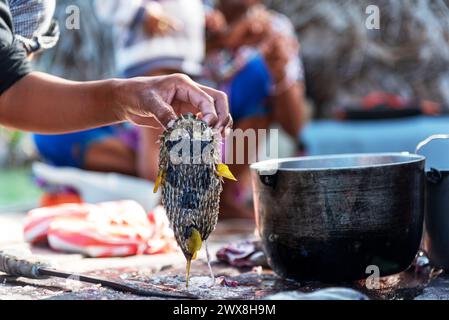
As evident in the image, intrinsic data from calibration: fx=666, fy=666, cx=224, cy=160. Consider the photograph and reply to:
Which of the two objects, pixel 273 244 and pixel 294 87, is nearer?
pixel 273 244

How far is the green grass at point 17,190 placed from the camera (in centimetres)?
→ 682

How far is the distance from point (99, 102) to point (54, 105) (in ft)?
0.70

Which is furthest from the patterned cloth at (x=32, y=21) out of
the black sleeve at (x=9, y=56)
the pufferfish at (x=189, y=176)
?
the pufferfish at (x=189, y=176)

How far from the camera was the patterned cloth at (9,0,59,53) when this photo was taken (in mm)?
2439

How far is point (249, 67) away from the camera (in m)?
5.13

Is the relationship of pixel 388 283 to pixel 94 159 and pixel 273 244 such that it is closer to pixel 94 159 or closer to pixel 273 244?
pixel 273 244

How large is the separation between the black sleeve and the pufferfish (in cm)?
71

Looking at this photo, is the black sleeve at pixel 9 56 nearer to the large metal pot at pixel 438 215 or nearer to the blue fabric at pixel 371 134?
the large metal pot at pixel 438 215

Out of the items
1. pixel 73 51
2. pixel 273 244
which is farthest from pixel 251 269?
pixel 73 51

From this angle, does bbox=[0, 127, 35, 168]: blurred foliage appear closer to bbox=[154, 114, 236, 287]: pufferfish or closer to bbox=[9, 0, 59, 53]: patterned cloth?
bbox=[9, 0, 59, 53]: patterned cloth

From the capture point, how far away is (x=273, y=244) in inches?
85.4

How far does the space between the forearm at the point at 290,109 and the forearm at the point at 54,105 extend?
337 centimetres
